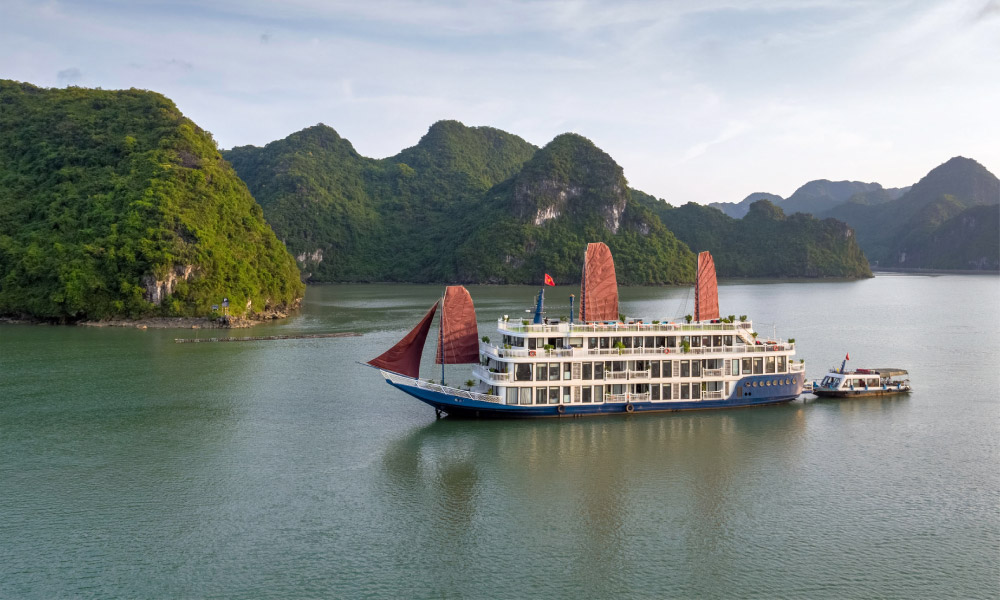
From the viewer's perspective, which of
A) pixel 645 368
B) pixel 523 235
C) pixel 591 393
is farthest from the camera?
pixel 523 235

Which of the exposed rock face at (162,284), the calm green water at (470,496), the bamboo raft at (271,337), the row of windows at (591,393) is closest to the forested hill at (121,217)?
the exposed rock face at (162,284)

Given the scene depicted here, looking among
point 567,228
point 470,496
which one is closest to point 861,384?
point 470,496

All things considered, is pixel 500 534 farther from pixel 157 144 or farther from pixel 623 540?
pixel 157 144

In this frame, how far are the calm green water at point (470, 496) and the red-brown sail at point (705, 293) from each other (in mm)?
5994

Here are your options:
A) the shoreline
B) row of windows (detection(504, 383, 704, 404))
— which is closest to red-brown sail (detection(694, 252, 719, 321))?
row of windows (detection(504, 383, 704, 404))

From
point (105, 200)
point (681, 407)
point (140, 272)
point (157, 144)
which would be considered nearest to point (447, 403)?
point (681, 407)

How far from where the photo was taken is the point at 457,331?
34.6 metres

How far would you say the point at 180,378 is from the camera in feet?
148

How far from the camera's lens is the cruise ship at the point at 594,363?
108ft

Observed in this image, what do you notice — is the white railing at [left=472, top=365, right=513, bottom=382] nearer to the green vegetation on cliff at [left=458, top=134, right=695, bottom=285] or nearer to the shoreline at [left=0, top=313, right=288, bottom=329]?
the shoreline at [left=0, top=313, right=288, bottom=329]

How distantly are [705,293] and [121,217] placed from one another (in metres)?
67.2

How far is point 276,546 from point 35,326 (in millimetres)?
63520

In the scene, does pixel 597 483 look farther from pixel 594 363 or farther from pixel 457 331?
pixel 457 331

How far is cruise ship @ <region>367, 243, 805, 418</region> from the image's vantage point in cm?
3294
